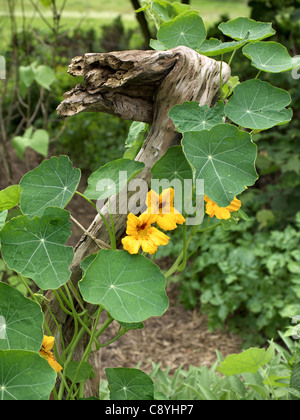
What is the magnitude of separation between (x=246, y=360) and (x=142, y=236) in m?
0.46

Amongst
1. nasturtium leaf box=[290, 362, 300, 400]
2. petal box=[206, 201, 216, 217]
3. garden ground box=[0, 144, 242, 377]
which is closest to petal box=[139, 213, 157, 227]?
petal box=[206, 201, 216, 217]

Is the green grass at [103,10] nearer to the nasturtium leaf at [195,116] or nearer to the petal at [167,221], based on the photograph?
the nasturtium leaf at [195,116]

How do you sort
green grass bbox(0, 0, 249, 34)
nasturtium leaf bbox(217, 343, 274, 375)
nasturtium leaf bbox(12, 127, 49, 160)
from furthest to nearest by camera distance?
green grass bbox(0, 0, 249, 34) → nasturtium leaf bbox(12, 127, 49, 160) → nasturtium leaf bbox(217, 343, 274, 375)

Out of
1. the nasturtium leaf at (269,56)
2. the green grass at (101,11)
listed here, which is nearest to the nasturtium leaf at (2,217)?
the nasturtium leaf at (269,56)

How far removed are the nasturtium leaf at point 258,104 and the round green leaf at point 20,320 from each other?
0.54 metres

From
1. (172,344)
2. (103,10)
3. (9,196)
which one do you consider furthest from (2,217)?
(103,10)

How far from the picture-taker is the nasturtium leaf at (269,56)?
1016 mm

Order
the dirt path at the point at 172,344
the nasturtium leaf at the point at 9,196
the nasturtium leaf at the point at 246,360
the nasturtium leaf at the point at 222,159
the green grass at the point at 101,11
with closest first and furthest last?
the nasturtium leaf at the point at 222,159
the nasturtium leaf at the point at 9,196
the nasturtium leaf at the point at 246,360
the dirt path at the point at 172,344
the green grass at the point at 101,11

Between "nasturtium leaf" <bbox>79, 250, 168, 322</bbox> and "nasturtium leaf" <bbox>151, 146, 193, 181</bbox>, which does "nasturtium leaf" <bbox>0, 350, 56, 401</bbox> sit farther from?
"nasturtium leaf" <bbox>151, 146, 193, 181</bbox>

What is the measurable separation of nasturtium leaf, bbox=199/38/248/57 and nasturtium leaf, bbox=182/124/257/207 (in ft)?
0.58

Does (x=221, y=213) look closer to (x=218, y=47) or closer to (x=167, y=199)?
(x=167, y=199)

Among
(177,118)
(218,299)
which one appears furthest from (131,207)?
(218,299)

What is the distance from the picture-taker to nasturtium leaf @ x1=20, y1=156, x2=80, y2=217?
0.95 m
